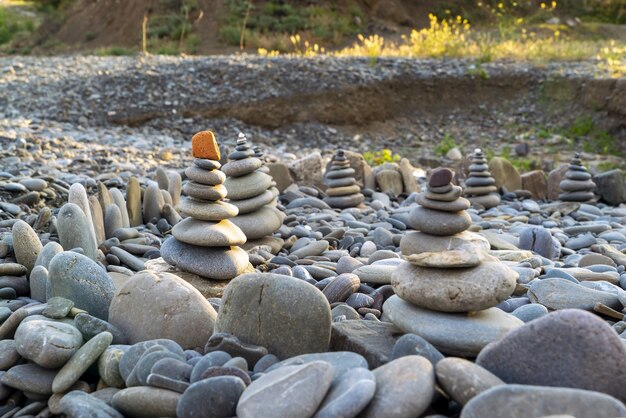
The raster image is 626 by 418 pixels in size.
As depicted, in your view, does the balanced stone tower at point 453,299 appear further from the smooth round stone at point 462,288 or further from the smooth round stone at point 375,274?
the smooth round stone at point 375,274

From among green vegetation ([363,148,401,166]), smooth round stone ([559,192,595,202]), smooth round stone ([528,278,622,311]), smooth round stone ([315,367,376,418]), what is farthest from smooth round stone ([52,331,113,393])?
green vegetation ([363,148,401,166])

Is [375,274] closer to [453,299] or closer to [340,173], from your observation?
[453,299]

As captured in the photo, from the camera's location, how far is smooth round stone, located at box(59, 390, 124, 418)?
2500 mm

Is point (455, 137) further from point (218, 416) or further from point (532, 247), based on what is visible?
point (218, 416)

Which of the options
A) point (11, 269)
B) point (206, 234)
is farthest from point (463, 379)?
point (11, 269)

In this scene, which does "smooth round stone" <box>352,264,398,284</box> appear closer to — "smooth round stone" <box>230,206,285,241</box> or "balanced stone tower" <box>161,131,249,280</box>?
"balanced stone tower" <box>161,131,249,280</box>

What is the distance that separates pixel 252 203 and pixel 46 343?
2.74 m

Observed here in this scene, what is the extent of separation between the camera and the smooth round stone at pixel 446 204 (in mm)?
4367

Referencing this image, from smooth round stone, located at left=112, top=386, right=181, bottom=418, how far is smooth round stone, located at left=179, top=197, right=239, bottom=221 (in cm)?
171

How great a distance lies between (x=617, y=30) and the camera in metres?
23.7

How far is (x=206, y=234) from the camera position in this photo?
13.4 feet

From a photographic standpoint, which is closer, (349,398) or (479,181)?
(349,398)

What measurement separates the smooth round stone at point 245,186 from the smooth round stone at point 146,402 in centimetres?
292

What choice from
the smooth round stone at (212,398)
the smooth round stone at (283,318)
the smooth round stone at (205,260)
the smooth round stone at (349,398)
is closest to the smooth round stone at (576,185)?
the smooth round stone at (205,260)
